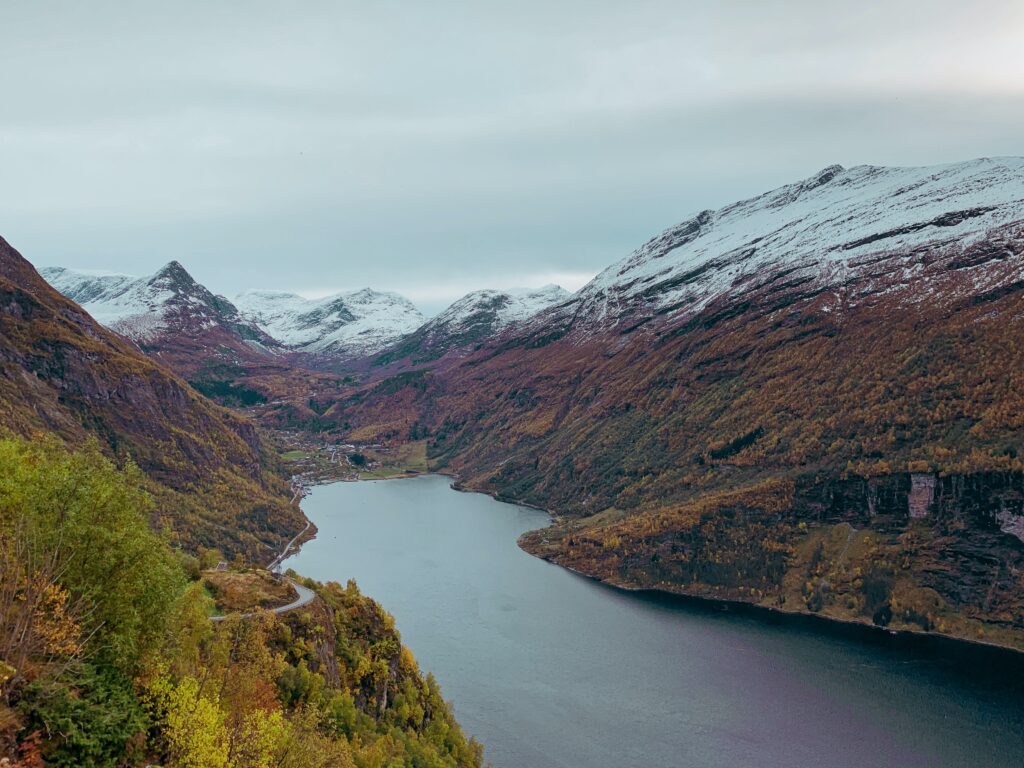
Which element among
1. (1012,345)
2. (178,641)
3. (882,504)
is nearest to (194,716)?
(178,641)

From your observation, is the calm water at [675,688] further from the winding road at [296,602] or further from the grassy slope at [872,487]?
the winding road at [296,602]

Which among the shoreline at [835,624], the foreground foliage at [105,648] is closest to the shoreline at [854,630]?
the shoreline at [835,624]

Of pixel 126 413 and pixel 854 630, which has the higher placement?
pixel 126 413

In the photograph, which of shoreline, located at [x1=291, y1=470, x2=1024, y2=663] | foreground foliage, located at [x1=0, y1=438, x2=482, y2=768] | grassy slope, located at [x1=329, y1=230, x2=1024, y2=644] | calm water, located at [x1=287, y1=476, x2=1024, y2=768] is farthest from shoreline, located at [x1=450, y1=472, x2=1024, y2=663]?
foreground foliage, located at [x1=0, y1=438, x2=482, y2=768]

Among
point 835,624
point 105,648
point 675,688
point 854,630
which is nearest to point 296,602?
point 105,648

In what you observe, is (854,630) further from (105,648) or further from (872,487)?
(105,648)
